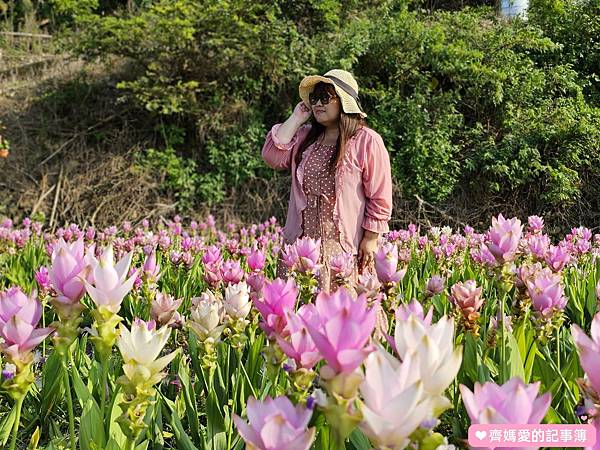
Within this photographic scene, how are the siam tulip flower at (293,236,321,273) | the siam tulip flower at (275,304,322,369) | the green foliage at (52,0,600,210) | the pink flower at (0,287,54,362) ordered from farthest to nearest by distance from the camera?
1. the green foliage at (52,0,600,210)
2. the siam tulip flower at (293,236,321,273)
3. the pink flower at (0,287,54,362)
4. the siam tulip flower at (275,304,322,369)

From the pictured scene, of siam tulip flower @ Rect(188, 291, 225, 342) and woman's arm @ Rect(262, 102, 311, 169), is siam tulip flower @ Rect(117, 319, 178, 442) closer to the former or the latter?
siam tulip flower @ Rect(188, 291, 225, 342)

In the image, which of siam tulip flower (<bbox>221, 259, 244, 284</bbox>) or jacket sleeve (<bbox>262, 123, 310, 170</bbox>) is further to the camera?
jacket sleeve (<bbox>262, 123, 310, 170</bbox>)

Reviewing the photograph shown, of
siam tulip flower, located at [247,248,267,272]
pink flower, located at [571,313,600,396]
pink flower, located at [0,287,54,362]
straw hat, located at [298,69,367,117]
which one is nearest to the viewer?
pink flower, located at [571,313,600,396]

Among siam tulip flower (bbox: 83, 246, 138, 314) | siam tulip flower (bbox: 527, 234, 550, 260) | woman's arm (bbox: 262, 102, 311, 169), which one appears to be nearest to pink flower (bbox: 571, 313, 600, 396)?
siam tulip flower (bbox: 83, 246, 138, 314)

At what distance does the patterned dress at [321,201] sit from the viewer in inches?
110

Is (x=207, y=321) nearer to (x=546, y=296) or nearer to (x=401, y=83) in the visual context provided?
(x=546, y=296)

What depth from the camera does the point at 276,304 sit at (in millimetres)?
1158

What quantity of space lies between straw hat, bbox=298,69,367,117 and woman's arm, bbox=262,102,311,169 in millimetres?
67

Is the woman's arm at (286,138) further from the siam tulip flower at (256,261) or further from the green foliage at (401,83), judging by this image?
the green foliage at (401,83)

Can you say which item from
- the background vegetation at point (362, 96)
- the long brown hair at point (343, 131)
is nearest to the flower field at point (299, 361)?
the long brown hair at point (343, 131)

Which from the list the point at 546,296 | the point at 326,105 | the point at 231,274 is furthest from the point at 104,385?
the point at 326,105

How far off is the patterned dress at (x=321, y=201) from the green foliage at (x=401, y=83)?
14.0ft

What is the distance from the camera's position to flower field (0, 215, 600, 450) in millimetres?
728

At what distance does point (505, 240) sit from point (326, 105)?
1360 mm
